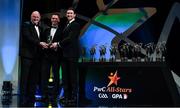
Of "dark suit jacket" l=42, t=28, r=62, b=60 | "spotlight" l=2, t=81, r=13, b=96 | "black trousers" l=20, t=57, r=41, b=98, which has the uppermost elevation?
"dark suit jacket" l=42, t=28, r=62, b=60

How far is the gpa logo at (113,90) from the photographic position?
519cm

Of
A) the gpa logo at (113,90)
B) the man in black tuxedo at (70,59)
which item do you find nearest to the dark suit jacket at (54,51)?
the man in black tuxedo at (70,59)

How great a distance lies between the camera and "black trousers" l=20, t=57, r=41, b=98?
5375 mm

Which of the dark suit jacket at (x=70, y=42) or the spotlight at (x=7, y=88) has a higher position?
the dark suit jacket at (x=70, y=42)

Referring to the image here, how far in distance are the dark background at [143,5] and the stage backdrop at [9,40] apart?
0.80 ft

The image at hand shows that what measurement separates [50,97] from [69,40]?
3.51 feet

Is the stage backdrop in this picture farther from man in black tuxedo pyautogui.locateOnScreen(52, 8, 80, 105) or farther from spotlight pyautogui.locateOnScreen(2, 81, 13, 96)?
man in black tuxedo pyautogui.locateOnScreen(52, 8, 80, 105)

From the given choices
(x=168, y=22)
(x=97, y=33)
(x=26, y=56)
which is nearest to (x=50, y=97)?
(x=26, y=56)

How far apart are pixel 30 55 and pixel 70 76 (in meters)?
0.73

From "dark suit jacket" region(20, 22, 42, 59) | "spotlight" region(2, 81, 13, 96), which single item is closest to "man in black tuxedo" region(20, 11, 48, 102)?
"dark suit jacket" region(20, 22, 42, 59)

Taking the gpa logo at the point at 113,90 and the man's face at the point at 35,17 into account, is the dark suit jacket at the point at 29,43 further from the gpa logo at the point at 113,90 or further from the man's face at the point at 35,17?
the gpa logo at the point at 113,90

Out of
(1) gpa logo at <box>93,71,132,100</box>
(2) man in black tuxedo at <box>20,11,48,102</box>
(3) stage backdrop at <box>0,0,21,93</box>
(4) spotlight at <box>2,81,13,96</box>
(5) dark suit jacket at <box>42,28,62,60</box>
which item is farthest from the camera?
(3) stage backdrop at <box>0,0,21,93</box>

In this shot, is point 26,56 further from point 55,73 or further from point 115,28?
point 115,28

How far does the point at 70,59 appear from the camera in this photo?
5.29 meters
